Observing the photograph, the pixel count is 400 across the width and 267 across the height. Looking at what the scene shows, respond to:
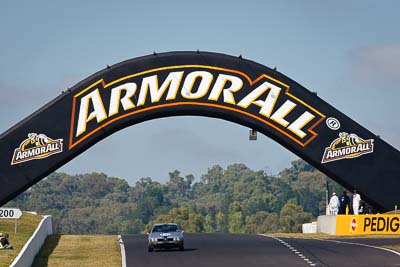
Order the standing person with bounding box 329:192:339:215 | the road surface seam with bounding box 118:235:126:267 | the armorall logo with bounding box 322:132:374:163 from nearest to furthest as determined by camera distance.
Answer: the road surface seam with bounding box 118:235:126:267, the armorall logo with bounding box 322:132:374:163, the standing person with bounding box 329:192:339:215

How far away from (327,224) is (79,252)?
1739 centimetres

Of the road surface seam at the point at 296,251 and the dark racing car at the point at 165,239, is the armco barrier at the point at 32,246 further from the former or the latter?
the road surface seam at the point at 296,251

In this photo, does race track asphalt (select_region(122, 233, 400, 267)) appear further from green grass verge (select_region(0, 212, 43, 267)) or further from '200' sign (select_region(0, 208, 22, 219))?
'200' sign (select_region(0, 208, 22, 219))

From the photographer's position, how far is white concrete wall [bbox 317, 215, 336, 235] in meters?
55.1

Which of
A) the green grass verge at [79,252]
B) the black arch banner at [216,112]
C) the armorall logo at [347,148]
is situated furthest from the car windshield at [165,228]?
the armorall logo at [347,148]

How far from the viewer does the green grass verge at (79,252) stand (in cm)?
3912

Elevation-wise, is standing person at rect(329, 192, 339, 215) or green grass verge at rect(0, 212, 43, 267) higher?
standing person at rect(329, 192, 339, 215)

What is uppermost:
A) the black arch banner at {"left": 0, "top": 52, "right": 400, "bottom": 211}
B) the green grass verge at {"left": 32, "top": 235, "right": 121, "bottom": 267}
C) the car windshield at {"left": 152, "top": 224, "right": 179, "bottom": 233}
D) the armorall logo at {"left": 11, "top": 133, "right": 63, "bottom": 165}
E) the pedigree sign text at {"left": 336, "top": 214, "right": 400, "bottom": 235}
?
the black arch banner at {"left": 0, "top": 52, "right": 400, "bottom": 211}

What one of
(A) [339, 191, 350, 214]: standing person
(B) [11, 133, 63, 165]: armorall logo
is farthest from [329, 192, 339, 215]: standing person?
(B) [11, 133, 63, 165]: armorall logo

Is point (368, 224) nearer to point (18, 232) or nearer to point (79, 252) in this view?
point (79, 252)

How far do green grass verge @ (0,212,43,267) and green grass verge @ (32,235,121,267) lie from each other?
972mm

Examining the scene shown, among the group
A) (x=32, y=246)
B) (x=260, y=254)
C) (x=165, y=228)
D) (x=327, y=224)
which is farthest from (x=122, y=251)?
(x=327, y=224)

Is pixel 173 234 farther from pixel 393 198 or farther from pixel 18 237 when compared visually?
pixel 393 198

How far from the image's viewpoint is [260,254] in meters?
41.6
